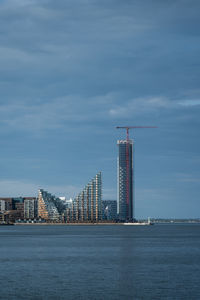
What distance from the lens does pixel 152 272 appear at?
69500 mm

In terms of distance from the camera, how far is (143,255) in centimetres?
9475

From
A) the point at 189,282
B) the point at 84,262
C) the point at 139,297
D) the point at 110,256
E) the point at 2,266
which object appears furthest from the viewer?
the point at 110,256

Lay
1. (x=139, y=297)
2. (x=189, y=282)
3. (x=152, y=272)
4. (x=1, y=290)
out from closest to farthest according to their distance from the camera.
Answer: (x=139, y=297) < (x=1, y=290) < (x=189, y=282) < (x=152, y=272)

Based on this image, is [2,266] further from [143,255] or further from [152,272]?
[143,255]

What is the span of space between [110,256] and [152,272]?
24.2 meters

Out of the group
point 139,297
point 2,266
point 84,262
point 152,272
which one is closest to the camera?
point 139,297

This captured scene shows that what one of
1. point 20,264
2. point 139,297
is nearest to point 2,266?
point 20,264

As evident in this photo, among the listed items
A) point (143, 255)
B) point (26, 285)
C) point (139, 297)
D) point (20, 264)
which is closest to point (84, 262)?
point (20, 264)

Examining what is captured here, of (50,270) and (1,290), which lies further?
(50,270)

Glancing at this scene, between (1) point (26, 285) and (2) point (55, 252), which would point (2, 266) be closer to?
(1) point (26, 285)

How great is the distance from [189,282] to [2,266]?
26.9 meters

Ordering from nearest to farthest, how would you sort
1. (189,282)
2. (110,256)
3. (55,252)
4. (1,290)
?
(1,290) < (189,282) < (110,256) < (55,252)

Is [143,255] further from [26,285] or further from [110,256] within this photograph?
[26,285]

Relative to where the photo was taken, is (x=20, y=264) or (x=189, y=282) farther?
(x=20, y=264)
